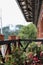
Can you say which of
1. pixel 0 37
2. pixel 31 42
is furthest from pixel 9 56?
pixel 31 42

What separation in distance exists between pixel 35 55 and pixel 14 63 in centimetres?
29

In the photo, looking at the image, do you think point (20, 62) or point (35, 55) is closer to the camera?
point (20, 62)

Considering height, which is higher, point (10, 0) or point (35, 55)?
point (10, 0)

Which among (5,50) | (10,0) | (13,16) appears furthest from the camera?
(13,16)

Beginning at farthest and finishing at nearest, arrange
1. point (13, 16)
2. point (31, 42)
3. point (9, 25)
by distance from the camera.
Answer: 1. point (9, 25)
2. point (13, 16)
3. point (31, 42)

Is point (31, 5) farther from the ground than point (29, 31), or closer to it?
farther from the ground

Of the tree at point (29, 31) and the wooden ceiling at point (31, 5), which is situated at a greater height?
the wooden ceiling at point (31, 5)

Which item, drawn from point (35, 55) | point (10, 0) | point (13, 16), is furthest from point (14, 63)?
point (13, 16)

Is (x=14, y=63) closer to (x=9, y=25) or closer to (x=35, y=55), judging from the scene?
(x=35, y=55)

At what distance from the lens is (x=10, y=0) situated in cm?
1343

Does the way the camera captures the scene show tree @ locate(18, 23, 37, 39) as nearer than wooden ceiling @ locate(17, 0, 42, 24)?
No

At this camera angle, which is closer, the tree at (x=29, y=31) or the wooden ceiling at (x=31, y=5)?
the wooden ceiling at (x=31, y=5)

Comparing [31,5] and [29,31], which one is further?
[29,31]

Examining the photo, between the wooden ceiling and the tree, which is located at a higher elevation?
the wooden ceiling
